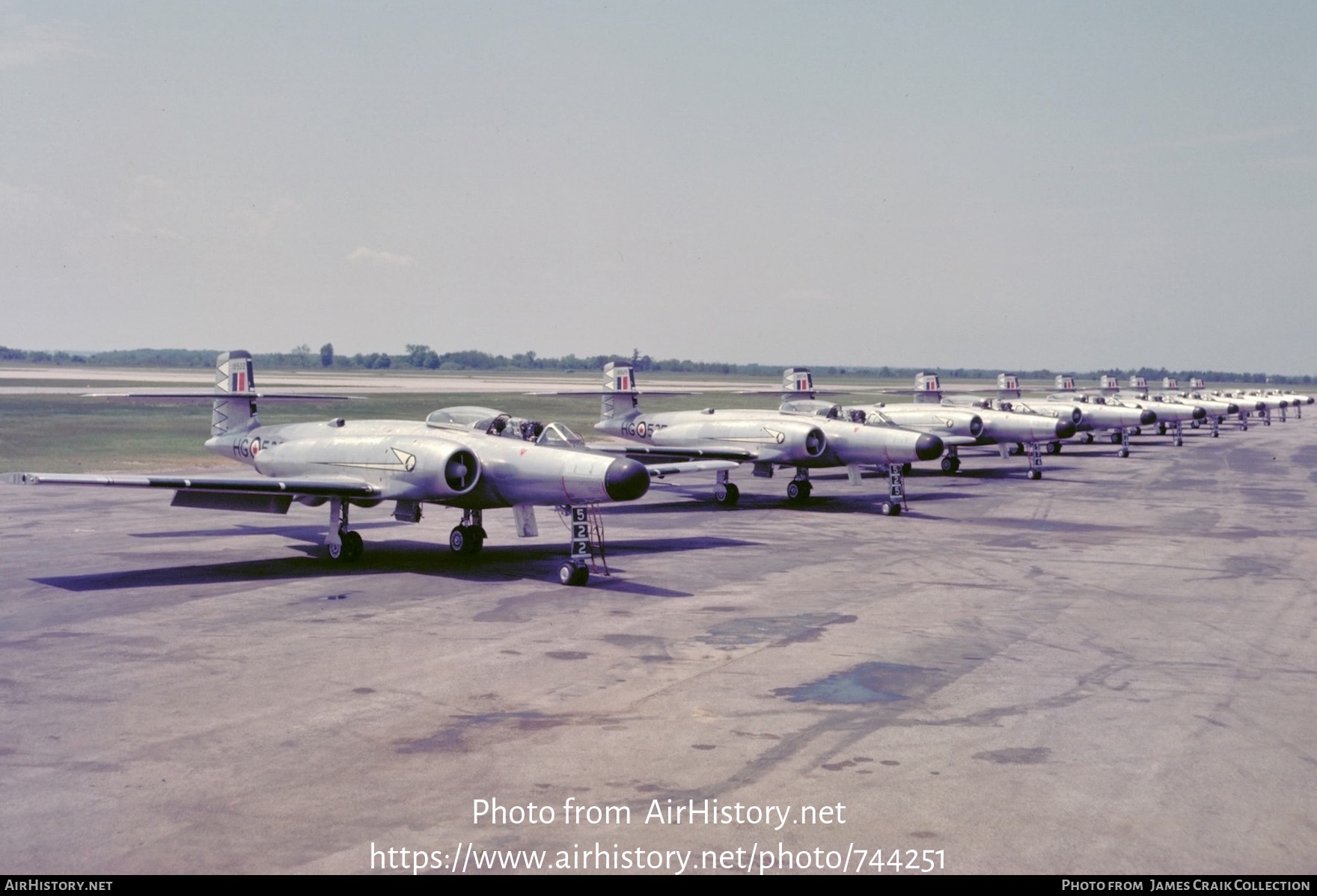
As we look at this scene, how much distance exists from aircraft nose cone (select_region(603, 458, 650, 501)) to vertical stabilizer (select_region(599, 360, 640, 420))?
57.1 ft

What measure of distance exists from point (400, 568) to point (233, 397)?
824 centimetres

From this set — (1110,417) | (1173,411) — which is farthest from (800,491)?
(1173,411)

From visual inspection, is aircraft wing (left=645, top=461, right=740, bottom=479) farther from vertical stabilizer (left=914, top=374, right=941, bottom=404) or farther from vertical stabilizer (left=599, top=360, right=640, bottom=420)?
vertical stabilizer (left=914, top=374, right=941, bottom=404)

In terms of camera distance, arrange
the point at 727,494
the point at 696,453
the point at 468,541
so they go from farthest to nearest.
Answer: the point at 727,494
the point at 696,453
the point at 468,541

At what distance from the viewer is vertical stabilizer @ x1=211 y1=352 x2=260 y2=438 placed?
25.6 meters

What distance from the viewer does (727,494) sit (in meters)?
30.8

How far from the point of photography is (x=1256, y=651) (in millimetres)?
13742

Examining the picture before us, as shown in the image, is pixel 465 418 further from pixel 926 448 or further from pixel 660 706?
pixel 926 448

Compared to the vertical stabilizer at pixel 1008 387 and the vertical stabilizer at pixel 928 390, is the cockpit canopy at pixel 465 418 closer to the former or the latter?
the vertical stabilizer at pixel 928 390

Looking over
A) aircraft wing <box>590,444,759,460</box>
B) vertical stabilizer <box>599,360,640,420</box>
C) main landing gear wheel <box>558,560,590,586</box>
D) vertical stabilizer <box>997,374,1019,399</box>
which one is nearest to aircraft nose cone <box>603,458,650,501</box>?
main landing gear wheel <box>558,560,590,586</box>

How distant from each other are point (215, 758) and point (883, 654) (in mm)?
7614

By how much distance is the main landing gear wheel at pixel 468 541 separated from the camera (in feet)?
69.2

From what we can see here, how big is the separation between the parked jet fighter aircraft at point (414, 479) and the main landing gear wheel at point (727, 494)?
35.4ft
